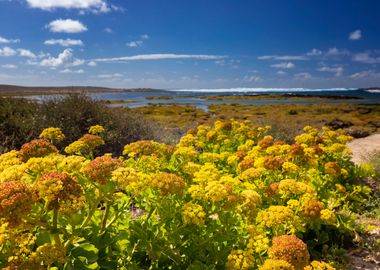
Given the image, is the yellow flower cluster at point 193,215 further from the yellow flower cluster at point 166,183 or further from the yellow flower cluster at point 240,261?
the yellow flower cluster at point 240,261

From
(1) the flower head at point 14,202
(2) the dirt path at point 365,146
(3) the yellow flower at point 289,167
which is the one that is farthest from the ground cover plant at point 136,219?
(2) the dirt path at point 365,146

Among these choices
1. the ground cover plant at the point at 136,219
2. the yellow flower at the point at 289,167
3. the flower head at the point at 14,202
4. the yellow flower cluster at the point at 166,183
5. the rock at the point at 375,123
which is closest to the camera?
the flower head at the point at 14,202

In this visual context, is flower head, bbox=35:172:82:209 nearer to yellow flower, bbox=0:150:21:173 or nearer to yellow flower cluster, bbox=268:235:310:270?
yellow flower, bbox=0:150:21:173

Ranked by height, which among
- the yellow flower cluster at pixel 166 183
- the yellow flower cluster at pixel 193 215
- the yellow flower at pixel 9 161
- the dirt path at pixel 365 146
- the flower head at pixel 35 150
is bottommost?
the dirt path at pixel 365 146

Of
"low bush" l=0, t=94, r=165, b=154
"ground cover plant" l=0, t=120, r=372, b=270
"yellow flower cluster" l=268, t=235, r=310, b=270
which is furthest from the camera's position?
"low bush" l=0, t=94, r=165, b=154

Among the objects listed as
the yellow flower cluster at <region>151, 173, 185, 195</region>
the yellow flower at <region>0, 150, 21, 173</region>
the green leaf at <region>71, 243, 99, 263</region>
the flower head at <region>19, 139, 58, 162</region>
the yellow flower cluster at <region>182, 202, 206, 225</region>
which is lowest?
the green leaf at <region>71, 243, 99, 263</region>

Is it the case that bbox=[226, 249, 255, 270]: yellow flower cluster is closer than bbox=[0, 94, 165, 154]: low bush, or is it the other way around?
bbox=[226, 249, 255, 270]: yellow flower cluster

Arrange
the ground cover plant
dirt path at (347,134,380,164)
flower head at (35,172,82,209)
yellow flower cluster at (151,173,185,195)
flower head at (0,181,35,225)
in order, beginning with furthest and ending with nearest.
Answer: dirt path at (347,134,380,164) → yellow flower cluster at (151,173,185,195) → the ground cover plant → flower head at (35,172,82,209) → flower head at (0,181,35,225)

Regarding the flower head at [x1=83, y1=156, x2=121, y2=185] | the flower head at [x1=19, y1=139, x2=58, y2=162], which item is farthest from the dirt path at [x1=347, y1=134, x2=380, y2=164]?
the flower head at [x1=83, y1=156, x2=121, y2=185]

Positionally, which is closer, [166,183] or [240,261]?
[240,261]

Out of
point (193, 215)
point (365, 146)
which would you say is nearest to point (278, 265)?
point (193, 215)

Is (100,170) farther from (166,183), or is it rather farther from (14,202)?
(14,202)

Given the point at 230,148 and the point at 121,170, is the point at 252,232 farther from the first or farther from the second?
the point at 230,148

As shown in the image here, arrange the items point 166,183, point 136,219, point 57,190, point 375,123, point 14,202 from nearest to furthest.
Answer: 1. point 14,202
2. point 57,190
3. point 166,183
4. point 136,219
5. point 375,123
